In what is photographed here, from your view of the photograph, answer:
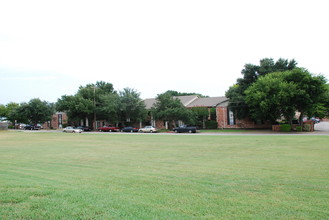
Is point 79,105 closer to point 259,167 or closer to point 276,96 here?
point 276,96

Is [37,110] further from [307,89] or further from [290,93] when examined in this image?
[307,89]

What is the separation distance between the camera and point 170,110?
5203 centimetres

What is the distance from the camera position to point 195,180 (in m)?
7.99

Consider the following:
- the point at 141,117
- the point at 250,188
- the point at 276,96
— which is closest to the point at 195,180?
the point at 250,188

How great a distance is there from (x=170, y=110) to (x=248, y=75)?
587 inches

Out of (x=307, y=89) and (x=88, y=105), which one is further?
(x=88, y=105)

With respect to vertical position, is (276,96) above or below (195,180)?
above

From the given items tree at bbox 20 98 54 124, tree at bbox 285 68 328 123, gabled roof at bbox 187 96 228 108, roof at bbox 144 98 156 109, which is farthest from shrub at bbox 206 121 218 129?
tree at bbox 20 98 54 124

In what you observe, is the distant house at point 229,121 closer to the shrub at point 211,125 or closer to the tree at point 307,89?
the shrub at point 211,125

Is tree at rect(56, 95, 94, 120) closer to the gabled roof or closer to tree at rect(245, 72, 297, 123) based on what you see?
the gabled roof

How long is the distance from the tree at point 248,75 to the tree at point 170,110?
8.15 m

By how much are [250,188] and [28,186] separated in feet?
17.8

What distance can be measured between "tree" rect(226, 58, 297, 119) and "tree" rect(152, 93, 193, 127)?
8.15 meters

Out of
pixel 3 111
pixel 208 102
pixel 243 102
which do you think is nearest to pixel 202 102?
pixel 208 102
